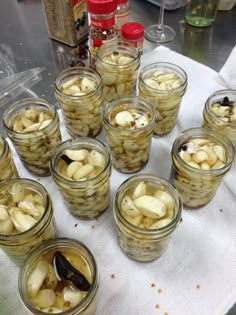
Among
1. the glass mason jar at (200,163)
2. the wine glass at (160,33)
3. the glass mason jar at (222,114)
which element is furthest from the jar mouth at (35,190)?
the wine glass at (160,33)

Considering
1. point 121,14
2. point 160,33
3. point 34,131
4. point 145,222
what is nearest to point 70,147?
point 34,131

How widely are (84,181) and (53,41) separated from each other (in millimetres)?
602

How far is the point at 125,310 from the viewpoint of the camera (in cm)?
48

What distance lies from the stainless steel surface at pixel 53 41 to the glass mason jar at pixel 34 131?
0.61 feet

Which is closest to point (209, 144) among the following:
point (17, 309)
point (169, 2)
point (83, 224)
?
point (83, 224)

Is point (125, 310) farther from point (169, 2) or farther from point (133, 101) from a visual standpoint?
point (169, 2)

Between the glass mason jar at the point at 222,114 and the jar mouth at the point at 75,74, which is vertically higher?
the jar mouth at the point at 75,74

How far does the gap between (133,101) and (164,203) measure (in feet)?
0.70

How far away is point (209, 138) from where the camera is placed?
1.91ft

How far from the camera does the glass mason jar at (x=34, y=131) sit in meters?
0.56

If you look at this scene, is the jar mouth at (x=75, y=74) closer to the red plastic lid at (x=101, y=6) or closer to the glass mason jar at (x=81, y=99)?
the glass mason jar at (x=81, y=99)

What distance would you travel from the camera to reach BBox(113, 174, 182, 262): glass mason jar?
1.48 feet

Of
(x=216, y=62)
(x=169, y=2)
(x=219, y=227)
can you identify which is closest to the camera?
(x=219, y=227)

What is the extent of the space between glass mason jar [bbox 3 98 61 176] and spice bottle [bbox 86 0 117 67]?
228 millimetres
